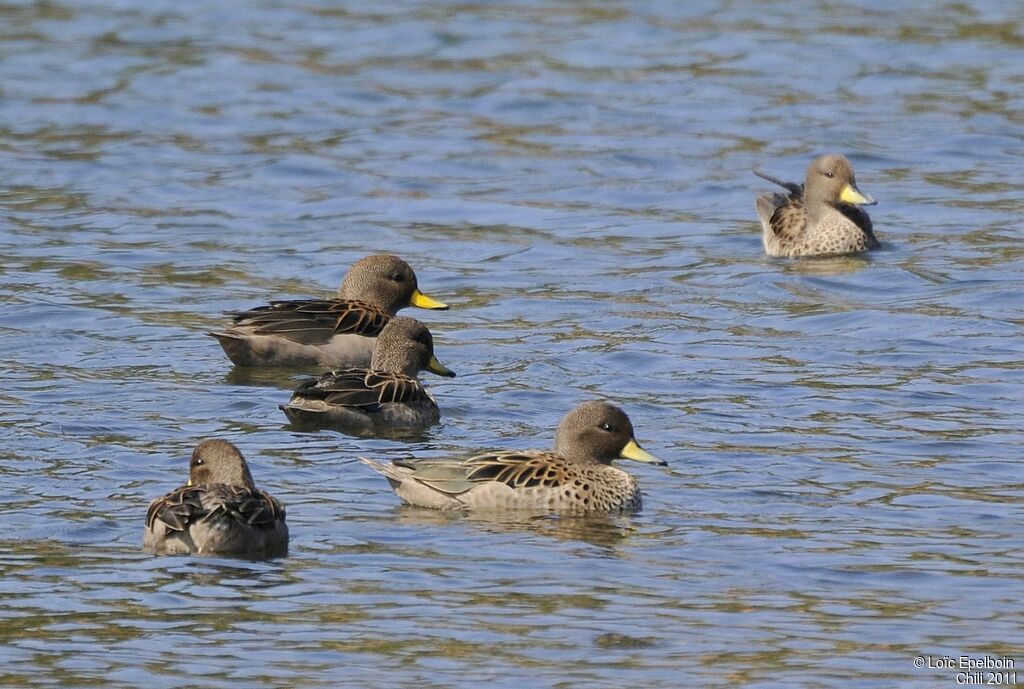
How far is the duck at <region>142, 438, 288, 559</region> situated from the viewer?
30.3 ft

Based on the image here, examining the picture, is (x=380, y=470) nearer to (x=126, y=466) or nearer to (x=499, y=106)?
(x=126, y=466)

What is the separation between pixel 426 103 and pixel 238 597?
1597cm

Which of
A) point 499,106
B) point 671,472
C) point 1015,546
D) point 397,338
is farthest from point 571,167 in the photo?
point 1015,546

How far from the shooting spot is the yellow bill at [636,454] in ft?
35.4

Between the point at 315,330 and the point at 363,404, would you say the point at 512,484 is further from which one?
the point at 315,330

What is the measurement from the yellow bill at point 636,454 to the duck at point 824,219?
7187 millimetres

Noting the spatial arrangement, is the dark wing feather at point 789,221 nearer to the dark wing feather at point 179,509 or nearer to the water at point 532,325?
the water at point 532,325

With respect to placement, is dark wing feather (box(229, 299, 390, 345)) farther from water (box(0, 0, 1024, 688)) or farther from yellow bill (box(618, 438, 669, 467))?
yellow bill (box(618, 438, 669, 467))

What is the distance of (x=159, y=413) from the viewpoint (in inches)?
490

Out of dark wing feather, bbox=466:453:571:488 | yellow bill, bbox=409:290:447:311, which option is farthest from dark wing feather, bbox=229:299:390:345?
dark wing feather, bbox=466:453:571:488

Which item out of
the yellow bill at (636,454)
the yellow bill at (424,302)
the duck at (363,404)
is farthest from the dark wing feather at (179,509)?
the yellow bill at (424,302)

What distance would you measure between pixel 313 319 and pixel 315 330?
0.24ft


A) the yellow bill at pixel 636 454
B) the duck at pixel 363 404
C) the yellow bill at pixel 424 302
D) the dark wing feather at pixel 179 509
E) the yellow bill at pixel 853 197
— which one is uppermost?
the yellow bill at pixel 853 197

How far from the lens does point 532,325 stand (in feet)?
49.5
